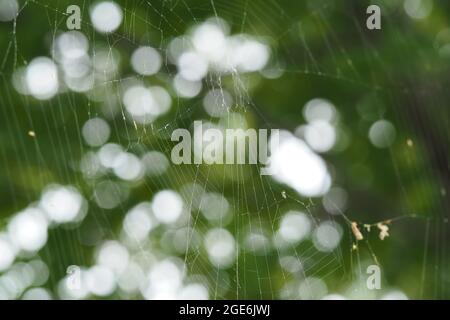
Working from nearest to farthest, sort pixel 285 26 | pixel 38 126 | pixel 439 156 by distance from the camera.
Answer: pixel 439 156, pixel 38 126, pixel 285 26

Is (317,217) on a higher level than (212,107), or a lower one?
lower

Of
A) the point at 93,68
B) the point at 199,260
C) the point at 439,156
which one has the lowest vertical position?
the point at 199,260

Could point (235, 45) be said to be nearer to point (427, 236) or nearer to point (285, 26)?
point (285, 26)

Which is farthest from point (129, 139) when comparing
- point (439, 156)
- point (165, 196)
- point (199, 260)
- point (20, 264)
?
point (439, 156)

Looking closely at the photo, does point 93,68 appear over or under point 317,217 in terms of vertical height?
over

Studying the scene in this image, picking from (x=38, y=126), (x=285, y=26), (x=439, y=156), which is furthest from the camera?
(x=285, y=26)

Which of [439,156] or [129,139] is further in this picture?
[129,139]

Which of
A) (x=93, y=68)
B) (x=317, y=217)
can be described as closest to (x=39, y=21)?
(x=93, y=68)

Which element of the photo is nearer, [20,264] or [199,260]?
[199,260]

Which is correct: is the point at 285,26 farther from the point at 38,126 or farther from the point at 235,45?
the point at 38,126
